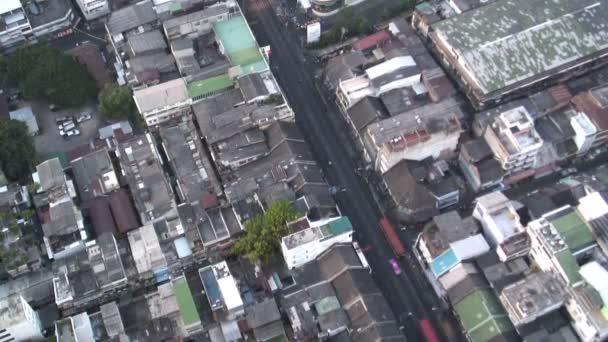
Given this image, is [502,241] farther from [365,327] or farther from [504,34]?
[504,34]

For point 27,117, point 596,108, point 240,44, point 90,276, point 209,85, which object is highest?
point 27,117

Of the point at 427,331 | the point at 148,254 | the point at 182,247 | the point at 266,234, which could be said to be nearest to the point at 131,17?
the point at 182,247

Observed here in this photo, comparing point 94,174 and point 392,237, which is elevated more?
point 94,174

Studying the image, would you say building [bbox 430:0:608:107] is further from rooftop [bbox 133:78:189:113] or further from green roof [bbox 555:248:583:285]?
rooftop [bbox 133:78:189:113]

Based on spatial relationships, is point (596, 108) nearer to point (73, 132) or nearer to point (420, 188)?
point (420, 188)

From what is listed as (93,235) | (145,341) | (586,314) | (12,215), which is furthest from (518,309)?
(12,215)

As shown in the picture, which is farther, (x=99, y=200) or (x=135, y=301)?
(x=99, y=200)

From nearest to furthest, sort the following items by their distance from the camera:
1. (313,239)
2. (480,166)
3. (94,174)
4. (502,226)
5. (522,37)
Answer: (313,239) → (502,226) → (94,174) → (480,166) → (522,37)
